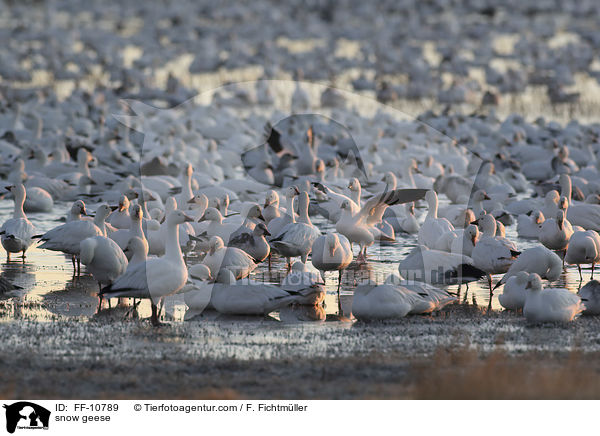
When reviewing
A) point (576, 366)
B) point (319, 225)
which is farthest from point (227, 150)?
point (576, 366)

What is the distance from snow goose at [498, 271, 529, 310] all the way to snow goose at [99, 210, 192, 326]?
8.71 ft

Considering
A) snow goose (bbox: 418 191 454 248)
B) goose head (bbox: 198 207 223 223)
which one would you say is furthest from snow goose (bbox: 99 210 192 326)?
snow goose (bbox: 418 191 454 248)

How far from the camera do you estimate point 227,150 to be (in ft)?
62.6

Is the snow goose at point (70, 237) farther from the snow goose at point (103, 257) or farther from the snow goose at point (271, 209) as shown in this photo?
the snow goose at point (271, 209)

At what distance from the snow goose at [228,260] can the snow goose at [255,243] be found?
1.98 feet

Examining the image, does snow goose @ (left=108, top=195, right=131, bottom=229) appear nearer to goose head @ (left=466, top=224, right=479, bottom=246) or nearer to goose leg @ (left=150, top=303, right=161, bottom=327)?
goose leg @ (left=150, top=303, right=161, bottom=327)

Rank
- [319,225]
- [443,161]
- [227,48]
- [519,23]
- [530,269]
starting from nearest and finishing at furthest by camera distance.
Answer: [530,269], [319,225], [443,161], [227,48], [519,23]

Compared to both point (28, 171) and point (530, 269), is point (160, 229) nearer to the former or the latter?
point (530, 269)

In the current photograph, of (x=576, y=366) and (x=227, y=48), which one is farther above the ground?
(x=227, y=48)

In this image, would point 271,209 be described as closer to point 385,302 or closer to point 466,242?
point 466,242

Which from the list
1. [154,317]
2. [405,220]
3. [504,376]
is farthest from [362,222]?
[504,376]

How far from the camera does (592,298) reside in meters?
8.69

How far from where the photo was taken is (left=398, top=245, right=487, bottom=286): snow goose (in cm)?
960

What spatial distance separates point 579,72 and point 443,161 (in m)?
14.4
